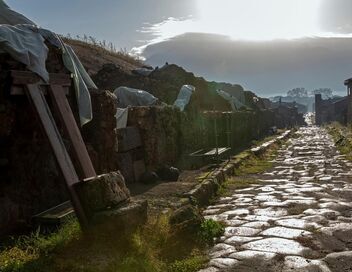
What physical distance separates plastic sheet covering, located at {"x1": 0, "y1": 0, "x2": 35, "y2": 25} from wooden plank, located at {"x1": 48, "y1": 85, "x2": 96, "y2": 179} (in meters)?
1.54

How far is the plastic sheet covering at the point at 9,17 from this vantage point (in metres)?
6.46

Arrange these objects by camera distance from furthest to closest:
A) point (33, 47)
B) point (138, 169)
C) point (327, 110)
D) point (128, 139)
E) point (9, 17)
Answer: point (327, 110)
point (138, 169)
point (128, 139)
point (9, 17)
point (33, 47)

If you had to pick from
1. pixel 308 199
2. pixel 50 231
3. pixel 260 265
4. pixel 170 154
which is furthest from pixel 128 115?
pixel 260 265

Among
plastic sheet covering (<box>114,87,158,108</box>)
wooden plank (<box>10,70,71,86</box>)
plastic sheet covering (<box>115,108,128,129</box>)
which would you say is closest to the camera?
wooden plank (<box>10,70,71,86</box>)

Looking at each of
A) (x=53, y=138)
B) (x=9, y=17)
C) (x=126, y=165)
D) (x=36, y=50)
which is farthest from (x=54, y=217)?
(x=126, y=165)

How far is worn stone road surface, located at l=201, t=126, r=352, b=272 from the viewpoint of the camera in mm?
4570

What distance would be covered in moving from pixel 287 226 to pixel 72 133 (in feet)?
11.0

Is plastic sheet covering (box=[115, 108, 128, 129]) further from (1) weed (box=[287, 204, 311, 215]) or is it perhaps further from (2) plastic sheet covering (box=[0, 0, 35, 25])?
(1) weed (box=[287, 204, 311, 215])

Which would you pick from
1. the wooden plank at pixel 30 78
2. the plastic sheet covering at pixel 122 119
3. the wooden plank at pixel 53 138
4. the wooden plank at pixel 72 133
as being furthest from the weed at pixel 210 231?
the plastic sheet covering at pixel 122 119

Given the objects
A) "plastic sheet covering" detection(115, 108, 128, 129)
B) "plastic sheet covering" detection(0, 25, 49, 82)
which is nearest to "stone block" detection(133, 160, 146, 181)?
"plastic sheet covering" detection(115, 108, 128, 129)

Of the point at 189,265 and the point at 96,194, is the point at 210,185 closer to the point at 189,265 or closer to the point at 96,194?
the point at 189,265

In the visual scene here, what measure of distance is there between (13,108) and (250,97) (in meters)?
28.3

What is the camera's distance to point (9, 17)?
21.5ft

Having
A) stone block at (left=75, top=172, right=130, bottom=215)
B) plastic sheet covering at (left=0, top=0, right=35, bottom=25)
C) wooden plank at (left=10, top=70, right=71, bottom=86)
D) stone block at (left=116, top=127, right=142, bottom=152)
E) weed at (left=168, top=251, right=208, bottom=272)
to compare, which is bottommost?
weed at (left=168, top=251, right=208, bottom=272)
